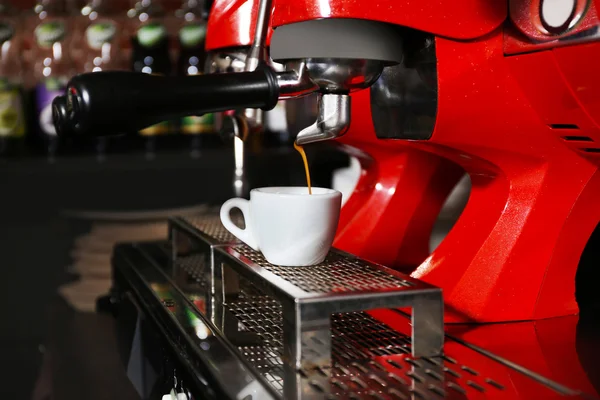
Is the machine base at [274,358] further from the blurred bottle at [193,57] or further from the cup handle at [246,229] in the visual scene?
the blurred bottle at [193,57]

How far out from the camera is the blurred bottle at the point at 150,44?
5.55ft

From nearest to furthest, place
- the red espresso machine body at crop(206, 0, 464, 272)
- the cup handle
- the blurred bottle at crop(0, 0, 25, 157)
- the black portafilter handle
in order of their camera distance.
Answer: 1. the black portafilter handle
2. the cup handle
3. the red espresso machine body at crop(206, 0, 464, 272)
4. the blurred bottle at crop(0, 0, 25, 157)

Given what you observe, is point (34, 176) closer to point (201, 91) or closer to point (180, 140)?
point (180, 140)

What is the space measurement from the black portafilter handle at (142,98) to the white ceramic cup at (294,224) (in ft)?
0.25

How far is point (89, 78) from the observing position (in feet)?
1.46

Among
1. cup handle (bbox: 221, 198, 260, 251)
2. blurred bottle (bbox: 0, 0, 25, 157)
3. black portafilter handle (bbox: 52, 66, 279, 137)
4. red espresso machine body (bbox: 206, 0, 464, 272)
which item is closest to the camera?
black portafilter handle (bbox: 52, 66, 279, 137)

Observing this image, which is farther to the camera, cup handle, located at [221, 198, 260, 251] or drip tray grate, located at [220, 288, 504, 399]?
cup handle, located at [221, 198, 260, 251]

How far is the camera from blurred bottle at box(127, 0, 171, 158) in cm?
169

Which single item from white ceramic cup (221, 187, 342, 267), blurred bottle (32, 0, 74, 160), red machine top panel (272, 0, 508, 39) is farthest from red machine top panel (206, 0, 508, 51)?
blurred bottle (32, 0, 74, 160)

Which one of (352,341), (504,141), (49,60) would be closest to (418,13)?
(504,141)

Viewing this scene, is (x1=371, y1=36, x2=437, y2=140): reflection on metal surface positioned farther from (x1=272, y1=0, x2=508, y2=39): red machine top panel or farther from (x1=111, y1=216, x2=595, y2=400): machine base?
(x1=111, y1=216, x2=595, y2=400): machine base

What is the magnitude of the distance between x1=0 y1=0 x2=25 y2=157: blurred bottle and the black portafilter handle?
4.02ft

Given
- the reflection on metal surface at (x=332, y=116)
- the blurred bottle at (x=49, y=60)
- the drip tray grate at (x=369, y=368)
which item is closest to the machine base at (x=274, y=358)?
the drip tray grate at (x=369, y=368)

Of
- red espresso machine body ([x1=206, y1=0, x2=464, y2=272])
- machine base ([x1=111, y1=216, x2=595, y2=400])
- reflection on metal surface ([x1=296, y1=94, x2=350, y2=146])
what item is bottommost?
machine base ([x1=111, y1=216, x2=595, y2=400])
